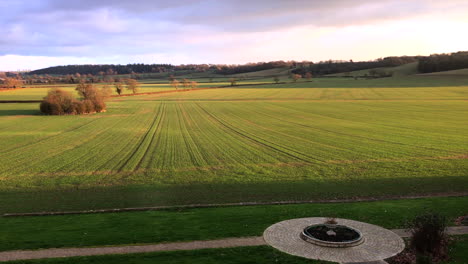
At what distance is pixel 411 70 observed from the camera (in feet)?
532

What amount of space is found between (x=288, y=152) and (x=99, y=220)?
2046 centimetres

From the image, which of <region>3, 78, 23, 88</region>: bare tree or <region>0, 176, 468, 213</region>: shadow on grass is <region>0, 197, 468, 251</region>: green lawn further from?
<region>3, 78, 23, 88</region>: bare tree

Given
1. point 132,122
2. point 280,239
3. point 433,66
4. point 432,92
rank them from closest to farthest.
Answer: point 280,239 < point 132,122 < point 432,92 < point 433,66

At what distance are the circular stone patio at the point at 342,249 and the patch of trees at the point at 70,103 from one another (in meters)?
66.1

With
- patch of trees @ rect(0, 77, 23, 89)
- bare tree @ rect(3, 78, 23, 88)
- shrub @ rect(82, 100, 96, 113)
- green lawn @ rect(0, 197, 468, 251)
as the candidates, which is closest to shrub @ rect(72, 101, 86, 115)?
shrub @ rect(82, 100, 96, 113)

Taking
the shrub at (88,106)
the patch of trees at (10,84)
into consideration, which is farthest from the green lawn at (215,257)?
the patch of trees at (10,84)

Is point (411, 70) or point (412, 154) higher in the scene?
point (411, 70)

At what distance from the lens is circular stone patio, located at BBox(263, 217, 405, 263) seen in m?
12.1

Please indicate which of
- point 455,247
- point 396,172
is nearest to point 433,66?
point 396,172

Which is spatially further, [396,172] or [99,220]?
[396,172]

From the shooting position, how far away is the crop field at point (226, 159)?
72.8ft

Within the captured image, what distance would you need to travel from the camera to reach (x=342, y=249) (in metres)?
12.7

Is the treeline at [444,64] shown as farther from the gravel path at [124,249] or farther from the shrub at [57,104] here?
the gravel path at [124,249]

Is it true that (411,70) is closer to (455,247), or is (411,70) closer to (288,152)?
(288,152)
